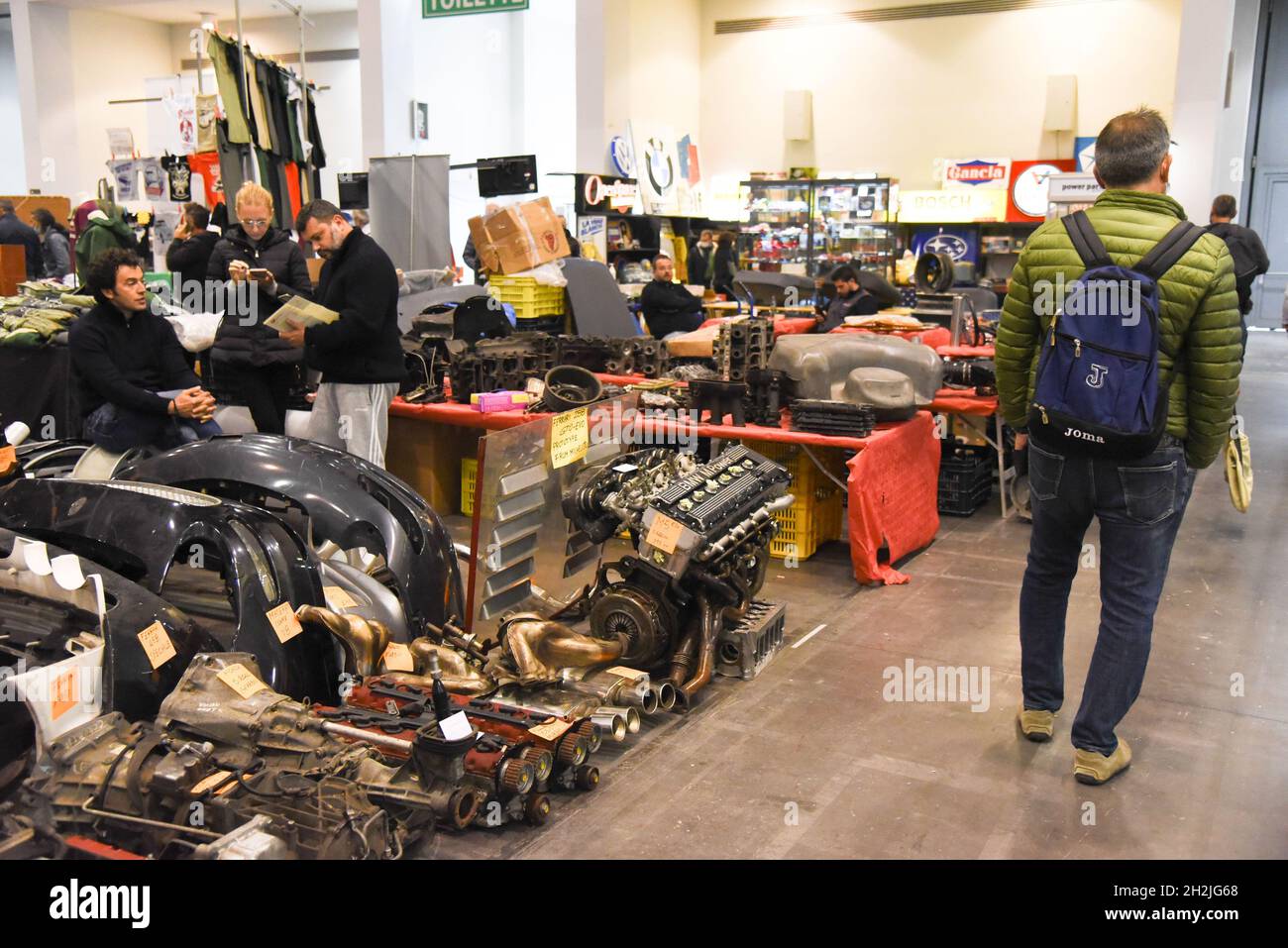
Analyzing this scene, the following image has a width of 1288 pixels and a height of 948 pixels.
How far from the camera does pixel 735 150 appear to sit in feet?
46.8

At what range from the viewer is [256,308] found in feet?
18.6

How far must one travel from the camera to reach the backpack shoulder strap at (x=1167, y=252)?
292 centimetres

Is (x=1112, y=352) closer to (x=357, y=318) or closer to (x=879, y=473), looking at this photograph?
(x=879, y=473)

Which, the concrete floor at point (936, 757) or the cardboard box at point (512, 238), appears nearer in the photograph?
the concrete floor at point (936, 757)

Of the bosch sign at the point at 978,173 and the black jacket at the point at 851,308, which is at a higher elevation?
the bosch sign at the point at 978,173

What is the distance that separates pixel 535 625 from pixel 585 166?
8.36 meters

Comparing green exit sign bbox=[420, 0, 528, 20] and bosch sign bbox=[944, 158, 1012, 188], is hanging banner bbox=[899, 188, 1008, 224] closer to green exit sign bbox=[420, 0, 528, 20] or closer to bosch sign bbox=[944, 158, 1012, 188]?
bosch sign bbox=[944, 158, 1012, 188]

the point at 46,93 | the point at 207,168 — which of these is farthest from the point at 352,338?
the point at 46,93

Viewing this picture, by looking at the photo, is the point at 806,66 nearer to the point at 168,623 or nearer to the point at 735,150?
the point at 735,150

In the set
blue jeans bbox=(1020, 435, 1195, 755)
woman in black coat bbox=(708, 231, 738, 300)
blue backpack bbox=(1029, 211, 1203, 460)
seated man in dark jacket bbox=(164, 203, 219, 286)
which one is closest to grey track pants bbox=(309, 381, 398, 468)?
seated man in dark jacket bbox=(164, 203, 219, 286)

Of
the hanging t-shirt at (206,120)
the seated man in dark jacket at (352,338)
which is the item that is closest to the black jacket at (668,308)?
the seated man in dark jacket at (352,338)

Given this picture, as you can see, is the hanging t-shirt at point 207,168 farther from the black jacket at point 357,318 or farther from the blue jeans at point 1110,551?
the blue jeans at point 1110,551

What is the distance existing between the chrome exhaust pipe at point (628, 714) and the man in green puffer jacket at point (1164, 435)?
124cm
